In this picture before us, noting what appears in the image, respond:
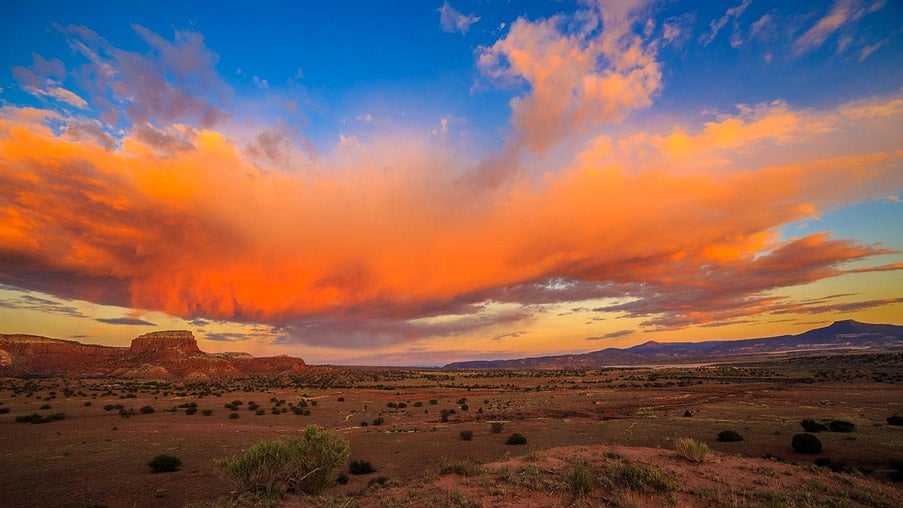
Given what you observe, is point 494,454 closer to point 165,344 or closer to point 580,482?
point 580,482

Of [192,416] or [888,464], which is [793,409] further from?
[192,416]

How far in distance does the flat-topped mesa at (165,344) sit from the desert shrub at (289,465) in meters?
123

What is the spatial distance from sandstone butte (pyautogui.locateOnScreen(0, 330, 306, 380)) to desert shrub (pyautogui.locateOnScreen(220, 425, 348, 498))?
93.5m

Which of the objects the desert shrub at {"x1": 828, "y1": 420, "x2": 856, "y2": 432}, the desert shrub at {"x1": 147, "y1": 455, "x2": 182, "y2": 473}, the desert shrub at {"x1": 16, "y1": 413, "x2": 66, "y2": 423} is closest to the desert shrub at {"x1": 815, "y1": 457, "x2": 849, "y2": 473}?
the desert shrub at {"x1": 828, "y1": 420, "x2": 856, "y2": 432}

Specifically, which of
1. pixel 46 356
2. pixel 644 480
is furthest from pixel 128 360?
pixel 644 480

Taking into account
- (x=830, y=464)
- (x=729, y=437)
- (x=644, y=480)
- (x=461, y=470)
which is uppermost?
(x=644, y=480)

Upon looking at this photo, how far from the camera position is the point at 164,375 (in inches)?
3602

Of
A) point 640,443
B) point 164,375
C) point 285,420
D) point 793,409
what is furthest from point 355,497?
point 164,375

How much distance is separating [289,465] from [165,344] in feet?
434

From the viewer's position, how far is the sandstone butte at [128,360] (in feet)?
315

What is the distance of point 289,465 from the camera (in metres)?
14.0

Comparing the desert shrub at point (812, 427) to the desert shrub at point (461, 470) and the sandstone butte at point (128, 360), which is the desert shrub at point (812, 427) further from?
the sandstone butte at point (128, 360)

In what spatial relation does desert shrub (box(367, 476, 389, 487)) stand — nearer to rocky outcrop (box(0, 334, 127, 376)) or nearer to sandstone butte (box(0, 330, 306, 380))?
sandstone butte (box(0, 330, 306, 380))

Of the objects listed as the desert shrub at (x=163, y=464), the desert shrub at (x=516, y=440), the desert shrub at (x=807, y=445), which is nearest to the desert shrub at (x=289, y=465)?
the desert shrub at (x=163, y=464)
